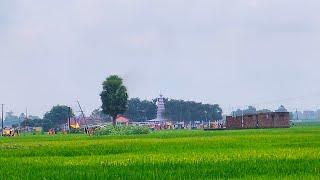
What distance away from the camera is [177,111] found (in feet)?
539

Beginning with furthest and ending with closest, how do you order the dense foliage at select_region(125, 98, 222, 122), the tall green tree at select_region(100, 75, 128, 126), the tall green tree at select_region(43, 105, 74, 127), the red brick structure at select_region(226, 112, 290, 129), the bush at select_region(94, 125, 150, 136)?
1. the dense foliage at select_region(125, 98, 222, 122)
2. the tall green tree at select_region(43, 105, 74, 127)
3. the tall green tree at select_region(100, 75, 128, 126)
4. the red brick structure at select_region(226, 112, 290, 129)
5. the bush at select_region(94, 125, 150, 136)

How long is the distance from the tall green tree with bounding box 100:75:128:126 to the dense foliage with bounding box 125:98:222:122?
82.0 metres

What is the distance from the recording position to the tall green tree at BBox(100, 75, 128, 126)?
77750mm

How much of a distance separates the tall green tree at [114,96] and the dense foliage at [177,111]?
81998 mm

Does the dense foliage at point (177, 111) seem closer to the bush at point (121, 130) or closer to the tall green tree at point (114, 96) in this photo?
the tall green tree at point (114, 96)

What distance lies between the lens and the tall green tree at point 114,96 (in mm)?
77750

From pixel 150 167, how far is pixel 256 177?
2948 millimetres

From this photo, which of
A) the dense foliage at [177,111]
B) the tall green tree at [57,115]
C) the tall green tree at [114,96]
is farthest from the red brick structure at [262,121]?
the dense foliage at [177,111]

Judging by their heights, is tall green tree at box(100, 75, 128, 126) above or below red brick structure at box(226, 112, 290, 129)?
above

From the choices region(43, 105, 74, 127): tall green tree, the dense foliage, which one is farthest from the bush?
the dense foliage

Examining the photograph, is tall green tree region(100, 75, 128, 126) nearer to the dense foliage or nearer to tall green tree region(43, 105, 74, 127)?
tall green tree region(43, 105, 74, 127)

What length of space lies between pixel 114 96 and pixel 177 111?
87.4 metres

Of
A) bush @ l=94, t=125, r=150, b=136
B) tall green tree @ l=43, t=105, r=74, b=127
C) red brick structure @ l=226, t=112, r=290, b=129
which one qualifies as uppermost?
tall green tree @ l=43, t=105, r=74, b=127

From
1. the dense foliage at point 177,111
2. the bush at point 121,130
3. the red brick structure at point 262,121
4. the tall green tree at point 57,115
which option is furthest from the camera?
the dense foliage at point 177,111
